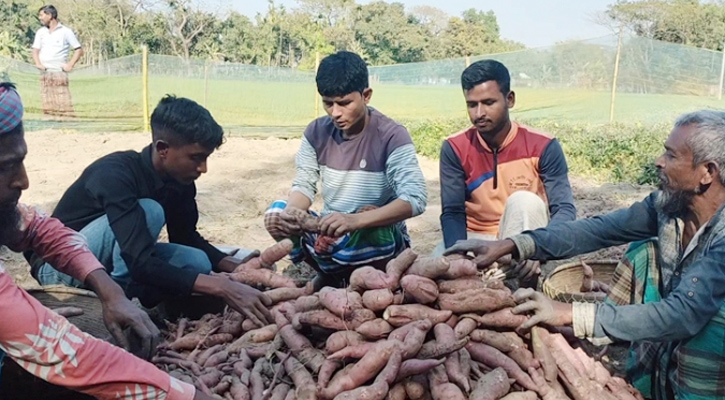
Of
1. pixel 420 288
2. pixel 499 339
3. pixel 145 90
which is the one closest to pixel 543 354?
pixel 499 339

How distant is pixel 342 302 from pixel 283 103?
14161 millimetres

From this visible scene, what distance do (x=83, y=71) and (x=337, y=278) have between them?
11.4 metres

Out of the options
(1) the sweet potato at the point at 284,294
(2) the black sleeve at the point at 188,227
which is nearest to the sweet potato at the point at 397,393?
(1) the sweet potato at the point at 284,294

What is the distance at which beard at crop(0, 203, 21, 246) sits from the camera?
2258mm

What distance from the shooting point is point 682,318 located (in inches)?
91.0

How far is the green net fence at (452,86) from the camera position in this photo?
45.7 feet

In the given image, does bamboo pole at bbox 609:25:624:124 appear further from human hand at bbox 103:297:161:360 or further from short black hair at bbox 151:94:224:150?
human hand at bbox 103:297:161:360

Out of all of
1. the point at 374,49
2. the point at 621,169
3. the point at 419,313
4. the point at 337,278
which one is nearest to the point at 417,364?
the point at 419,313

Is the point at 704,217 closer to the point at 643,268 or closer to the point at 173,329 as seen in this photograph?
the point at 643,268

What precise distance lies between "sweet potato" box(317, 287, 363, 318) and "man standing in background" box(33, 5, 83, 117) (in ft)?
32.0

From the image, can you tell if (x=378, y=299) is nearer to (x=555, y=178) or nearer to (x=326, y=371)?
(x=326, y=371)

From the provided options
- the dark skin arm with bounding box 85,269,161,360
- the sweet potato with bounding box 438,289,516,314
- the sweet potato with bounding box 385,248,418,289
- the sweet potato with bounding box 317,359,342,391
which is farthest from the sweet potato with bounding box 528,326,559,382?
the dark skin arm with bounding box 85,269,161,360

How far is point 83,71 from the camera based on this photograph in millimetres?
13117

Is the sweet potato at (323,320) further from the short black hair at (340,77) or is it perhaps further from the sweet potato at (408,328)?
the short black hair at (340,77)
